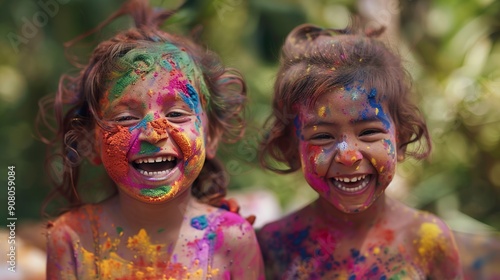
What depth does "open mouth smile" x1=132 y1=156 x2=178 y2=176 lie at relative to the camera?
2.26 meters

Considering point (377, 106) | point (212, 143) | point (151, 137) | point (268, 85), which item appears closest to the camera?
point (151, 137)

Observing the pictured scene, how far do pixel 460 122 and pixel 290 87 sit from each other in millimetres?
2121

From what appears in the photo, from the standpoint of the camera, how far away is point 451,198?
413 centimetres

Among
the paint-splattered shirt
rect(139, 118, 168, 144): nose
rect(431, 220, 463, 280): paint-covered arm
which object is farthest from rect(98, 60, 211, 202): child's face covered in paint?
rect(431, 220, 463, 280): paint-covered arm

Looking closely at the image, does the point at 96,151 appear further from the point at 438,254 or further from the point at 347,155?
the point at 438,254

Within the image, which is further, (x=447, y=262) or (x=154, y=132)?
(x=447, y=262)

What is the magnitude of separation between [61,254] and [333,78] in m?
1.01

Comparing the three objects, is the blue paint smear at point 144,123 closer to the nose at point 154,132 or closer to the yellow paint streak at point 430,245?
the nose at point 154,132

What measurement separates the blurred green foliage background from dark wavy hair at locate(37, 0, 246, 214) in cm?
124

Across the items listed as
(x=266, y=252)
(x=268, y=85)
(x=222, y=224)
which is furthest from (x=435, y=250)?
(x=268, y=85)

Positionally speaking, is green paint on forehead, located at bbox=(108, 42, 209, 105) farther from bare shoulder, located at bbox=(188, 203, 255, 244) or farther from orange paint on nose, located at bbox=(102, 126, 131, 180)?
bare shoulder, located at bbox=(188, 203, 255, 244)

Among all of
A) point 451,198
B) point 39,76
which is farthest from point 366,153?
point 39,76

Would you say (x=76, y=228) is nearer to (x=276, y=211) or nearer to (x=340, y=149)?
(x=340, y=149)

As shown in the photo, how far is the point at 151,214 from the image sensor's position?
93.8 inches
